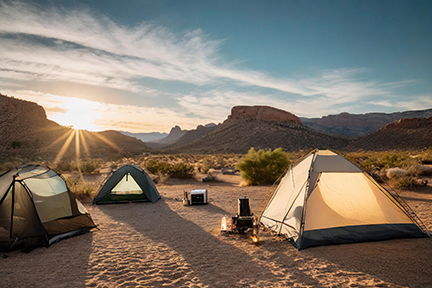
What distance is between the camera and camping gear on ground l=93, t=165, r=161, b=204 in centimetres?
1091

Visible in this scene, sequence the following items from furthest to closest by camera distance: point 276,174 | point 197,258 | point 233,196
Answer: point 276,174 < point 233,196 < point 197,258

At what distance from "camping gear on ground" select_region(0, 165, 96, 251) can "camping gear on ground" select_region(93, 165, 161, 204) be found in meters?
3.59

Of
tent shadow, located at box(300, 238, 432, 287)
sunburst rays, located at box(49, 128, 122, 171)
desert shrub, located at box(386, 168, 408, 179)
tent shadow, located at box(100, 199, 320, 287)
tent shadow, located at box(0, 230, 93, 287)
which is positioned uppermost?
sunburst rays, located at box(49, 128, 122, 171)

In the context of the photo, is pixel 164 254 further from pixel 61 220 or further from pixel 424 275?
pixel 424 275

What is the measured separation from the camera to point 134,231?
722 centimetres

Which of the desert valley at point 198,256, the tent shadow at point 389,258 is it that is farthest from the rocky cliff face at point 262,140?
the tent shadow at point 389,258

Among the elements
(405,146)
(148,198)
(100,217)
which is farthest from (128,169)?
(405,146)

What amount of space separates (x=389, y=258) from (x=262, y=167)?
10814 millimetres

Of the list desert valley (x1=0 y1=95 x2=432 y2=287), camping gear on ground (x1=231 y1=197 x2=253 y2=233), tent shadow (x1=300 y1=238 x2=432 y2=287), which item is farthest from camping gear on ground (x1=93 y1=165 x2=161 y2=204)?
tent shadow (x1=300 y1=238 x2=432 y2=287)

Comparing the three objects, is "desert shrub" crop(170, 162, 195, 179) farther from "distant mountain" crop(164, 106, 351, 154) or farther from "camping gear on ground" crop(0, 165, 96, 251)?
"distant mountain" crop(164, 106, 351, 154)

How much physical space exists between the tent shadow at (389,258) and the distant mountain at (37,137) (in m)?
41.2

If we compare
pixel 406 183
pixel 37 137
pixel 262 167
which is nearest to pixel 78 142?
pixel 37 137

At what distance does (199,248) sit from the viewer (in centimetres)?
586

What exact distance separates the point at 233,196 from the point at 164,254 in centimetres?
671
